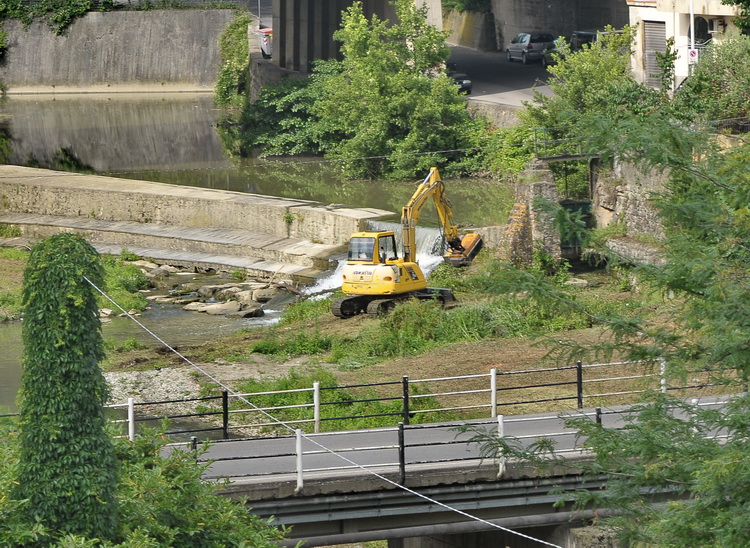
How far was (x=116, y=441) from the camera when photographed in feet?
48.1

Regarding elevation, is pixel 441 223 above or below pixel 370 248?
above

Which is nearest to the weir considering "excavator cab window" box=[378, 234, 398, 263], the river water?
the river water

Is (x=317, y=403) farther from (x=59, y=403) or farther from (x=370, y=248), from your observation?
(x=370, y=248)

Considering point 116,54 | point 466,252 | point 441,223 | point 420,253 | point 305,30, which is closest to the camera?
point 441,223

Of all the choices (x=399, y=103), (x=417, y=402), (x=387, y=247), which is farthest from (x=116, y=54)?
(x=417, y=402)

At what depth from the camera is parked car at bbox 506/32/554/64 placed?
232 feet

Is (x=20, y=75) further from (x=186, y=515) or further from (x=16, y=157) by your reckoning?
(x=186, y=515)

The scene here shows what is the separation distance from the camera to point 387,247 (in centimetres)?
3203

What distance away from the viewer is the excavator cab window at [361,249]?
3152 centimetres

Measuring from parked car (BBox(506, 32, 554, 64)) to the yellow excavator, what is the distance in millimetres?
39051

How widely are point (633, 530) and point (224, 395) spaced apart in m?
9.37

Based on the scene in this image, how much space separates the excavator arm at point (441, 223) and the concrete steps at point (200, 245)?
4.95 meters

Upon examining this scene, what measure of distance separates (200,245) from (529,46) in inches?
1308

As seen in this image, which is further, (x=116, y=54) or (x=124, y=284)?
(x=116, y=54)
